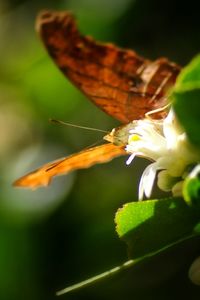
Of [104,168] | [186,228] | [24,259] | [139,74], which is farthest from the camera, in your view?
[104,168]

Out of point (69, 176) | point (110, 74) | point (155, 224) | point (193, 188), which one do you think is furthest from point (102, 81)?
point (69, 176)

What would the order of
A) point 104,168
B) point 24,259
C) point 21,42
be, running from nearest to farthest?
point 24,259 < point 104,168 < point 21,42

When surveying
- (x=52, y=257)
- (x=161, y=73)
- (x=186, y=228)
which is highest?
(x=161, y=73)

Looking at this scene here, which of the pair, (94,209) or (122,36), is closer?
(94,209)

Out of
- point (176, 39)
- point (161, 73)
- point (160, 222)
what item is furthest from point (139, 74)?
point (176, 39)

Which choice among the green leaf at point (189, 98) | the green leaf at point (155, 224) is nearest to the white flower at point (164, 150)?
the green leaf at point (155, 224)

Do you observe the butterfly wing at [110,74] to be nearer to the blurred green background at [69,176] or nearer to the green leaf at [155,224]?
the green leaf at [155,224]

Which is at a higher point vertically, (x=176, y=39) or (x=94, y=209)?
(x=176, y=39)

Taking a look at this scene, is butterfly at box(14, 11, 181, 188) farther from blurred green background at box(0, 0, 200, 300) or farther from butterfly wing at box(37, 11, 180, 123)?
blurred green background at box(0, 0, 200, 300)

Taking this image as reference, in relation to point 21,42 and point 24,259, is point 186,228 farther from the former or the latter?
point 21,42
